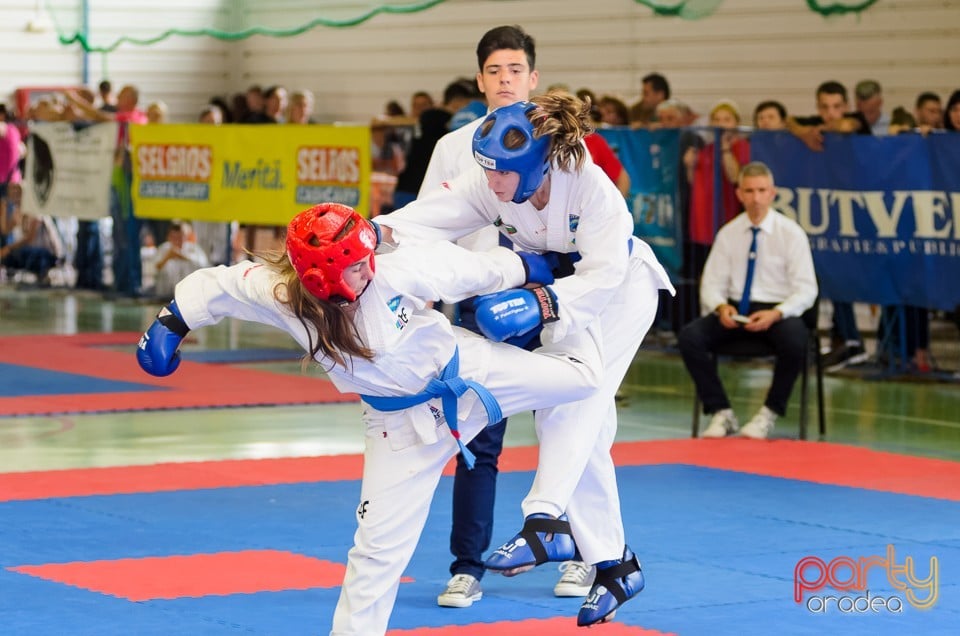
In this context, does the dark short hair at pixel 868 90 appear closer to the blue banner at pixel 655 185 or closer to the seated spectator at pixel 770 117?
the seated spectator at pixel 770 117

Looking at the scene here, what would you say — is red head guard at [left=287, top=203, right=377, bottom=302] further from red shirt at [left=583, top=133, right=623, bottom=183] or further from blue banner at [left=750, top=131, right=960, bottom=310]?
blue banner at [left=750, top=131, right=960, bottom=310]

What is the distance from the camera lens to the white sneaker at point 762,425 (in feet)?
27.6

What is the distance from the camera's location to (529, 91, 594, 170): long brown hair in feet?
14.4

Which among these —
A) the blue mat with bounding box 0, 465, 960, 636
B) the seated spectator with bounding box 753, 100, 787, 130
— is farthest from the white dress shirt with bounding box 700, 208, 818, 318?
the seated spectator with bounding box 753, 100, 787, 130

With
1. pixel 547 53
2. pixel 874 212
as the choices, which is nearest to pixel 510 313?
pixel 874 212

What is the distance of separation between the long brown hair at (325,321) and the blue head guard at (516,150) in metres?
0.64

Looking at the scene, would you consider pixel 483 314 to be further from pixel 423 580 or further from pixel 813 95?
pixel 813 95

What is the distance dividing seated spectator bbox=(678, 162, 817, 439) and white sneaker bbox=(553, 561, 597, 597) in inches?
129

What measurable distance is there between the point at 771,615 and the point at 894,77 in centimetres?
974

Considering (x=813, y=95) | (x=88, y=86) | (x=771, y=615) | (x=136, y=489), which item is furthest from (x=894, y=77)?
(x=88, y=86)

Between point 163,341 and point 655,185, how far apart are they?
25.6ft

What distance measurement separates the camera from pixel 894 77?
45.2ft

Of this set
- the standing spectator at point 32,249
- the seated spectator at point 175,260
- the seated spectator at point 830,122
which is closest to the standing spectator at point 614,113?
the seated spectator at point 830,122

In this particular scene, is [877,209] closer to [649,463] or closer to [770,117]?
[770,117]
